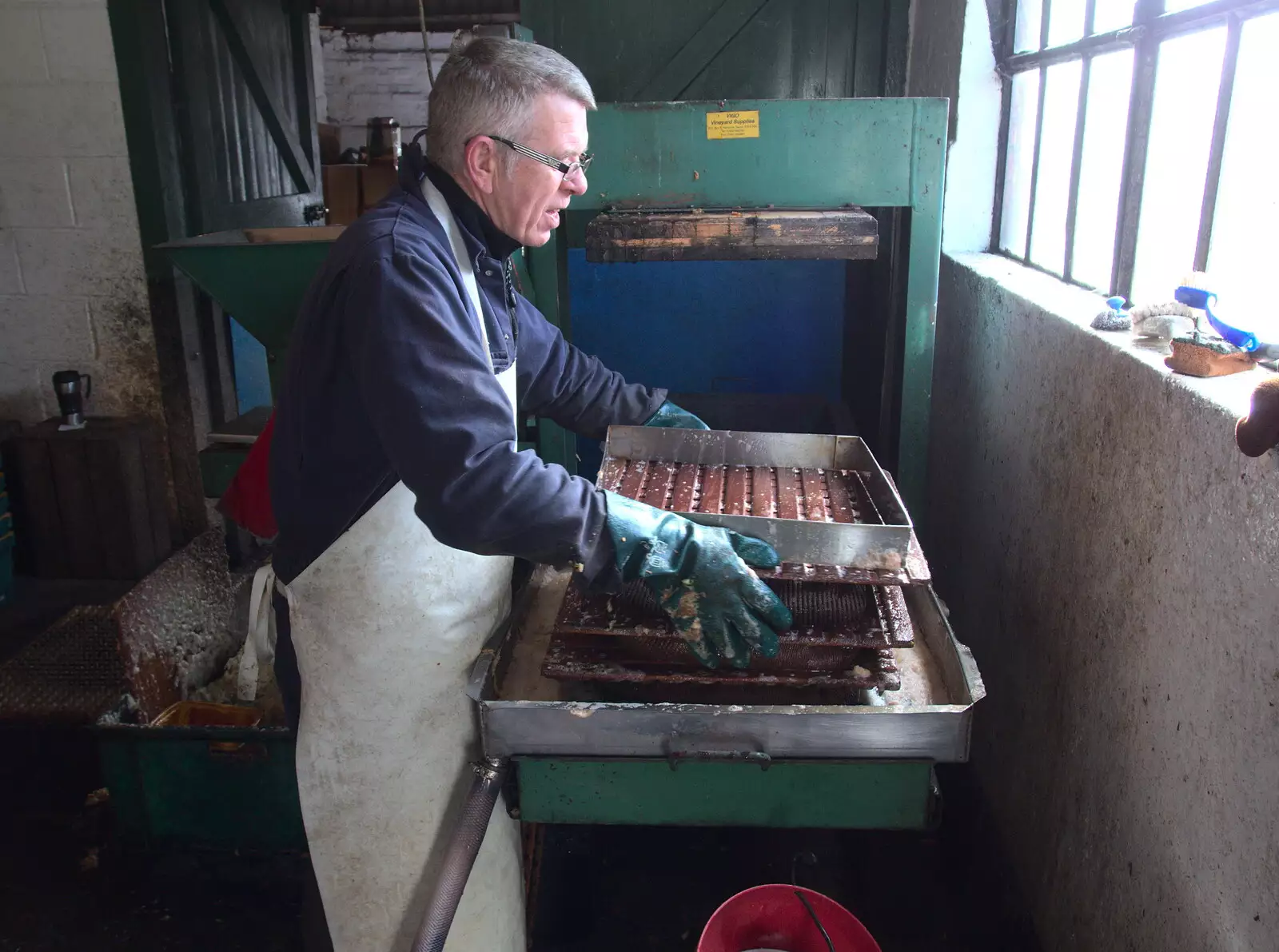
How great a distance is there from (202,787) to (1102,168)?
2712 millimetres

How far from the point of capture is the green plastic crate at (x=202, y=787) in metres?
2.43

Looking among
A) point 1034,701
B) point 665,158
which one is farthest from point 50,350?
point 1034,701

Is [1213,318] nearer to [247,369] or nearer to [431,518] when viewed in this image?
[431,518]

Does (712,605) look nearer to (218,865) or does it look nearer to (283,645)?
(283,645)

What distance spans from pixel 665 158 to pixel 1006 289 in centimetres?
89

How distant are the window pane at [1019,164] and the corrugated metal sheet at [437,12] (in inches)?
157

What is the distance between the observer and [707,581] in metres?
1.46

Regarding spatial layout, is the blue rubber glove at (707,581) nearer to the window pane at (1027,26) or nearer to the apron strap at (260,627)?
the apron strap at (260,627)

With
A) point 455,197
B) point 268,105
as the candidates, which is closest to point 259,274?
point 455,197

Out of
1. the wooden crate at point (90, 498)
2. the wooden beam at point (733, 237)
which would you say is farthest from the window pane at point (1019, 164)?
the wooden crate at point (90, 498)

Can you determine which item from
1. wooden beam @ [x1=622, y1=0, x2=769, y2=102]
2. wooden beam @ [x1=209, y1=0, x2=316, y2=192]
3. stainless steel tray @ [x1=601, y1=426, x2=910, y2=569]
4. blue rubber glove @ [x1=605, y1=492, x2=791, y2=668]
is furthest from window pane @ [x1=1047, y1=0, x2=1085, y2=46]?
wooden beam @ [x1=209, y1=0, x2=316, y2=192]

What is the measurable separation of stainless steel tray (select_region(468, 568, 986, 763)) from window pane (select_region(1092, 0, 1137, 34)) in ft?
4.87

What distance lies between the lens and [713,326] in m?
3.40

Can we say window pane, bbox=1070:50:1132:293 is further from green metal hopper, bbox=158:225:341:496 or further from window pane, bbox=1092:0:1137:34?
green metal hopper, bbox=158:225:341:496
